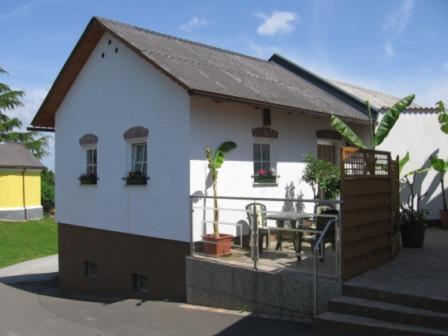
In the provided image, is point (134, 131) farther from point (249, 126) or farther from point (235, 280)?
point (235, 280)

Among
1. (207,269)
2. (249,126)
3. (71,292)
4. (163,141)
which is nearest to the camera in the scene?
(207,269)

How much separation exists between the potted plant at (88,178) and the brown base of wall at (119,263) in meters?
1.30

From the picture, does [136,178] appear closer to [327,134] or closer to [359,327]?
[327,134]

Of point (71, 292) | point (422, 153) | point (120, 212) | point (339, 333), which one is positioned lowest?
point (71, 292)

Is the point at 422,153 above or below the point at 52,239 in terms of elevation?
above

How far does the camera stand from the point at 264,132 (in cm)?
1156

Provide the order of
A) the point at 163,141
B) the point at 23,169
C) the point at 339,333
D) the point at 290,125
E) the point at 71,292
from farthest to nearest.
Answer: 1. the point at 23,169
2. the point at 71,292
3. the point at 290,125
4. the point at 163,141
5. the point at 339,333

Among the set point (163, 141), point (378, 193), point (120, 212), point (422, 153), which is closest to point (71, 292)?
point (120, 212)

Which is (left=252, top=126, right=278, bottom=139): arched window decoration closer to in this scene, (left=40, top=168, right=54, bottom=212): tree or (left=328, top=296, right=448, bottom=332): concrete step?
(left=328, top=296, right=448, bottom=332): concrete step

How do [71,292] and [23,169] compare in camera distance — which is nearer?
[71,292]

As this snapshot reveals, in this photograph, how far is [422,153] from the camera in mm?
14367

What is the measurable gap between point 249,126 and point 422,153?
6144 mm

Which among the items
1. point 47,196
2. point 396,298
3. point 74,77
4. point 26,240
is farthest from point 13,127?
point 396,298

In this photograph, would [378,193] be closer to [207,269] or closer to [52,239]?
[207,269]
